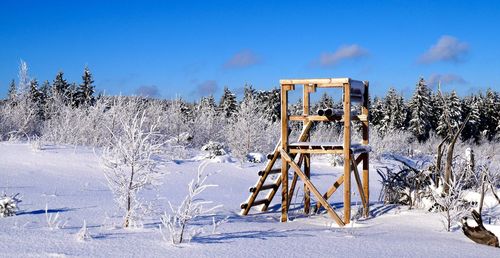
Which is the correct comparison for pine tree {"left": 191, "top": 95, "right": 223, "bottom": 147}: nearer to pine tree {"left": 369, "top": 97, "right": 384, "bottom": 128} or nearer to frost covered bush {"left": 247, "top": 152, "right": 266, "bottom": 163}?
frost covered bush {"left": 247, "top": 152, "right": 266, "bottom": 163}

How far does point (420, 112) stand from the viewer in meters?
52.7

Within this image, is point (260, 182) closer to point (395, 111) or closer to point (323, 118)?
point (323, 118)

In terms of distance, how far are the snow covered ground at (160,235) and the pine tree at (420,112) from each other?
4345cm

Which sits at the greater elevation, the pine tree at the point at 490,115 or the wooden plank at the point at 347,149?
the pine tree at the point at 490,115

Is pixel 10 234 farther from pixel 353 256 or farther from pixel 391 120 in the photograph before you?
pixel 391 120

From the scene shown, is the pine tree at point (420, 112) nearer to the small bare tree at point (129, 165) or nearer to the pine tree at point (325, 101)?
the pine tree at point (325, 101)

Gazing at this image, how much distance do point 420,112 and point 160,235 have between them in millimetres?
49680

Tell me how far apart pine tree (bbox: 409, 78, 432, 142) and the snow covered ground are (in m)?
43.5

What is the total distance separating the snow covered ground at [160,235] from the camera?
550 cm

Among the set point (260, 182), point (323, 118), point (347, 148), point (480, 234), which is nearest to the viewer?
point (480, 234)

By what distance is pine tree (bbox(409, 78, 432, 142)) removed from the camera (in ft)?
173

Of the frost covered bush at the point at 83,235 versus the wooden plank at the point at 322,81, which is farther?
the wooden plank at the point at 322,81

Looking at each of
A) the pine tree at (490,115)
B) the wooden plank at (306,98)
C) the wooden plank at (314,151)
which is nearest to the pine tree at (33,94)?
the wooden plank at (306,98)

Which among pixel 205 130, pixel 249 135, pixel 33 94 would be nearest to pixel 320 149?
pixel 249 135
